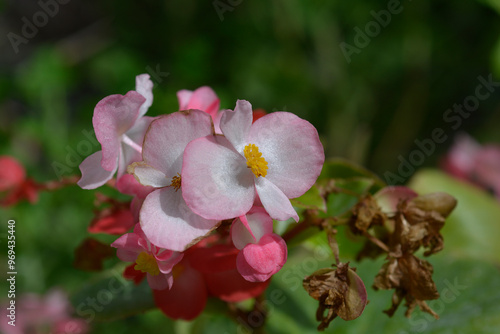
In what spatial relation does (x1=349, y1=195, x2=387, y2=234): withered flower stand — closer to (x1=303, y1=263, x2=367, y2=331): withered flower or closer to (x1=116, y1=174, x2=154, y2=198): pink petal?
(x1=303, y1=263, x2=367, y2=331): withered flower

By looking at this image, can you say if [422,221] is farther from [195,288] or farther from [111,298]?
[111,298]

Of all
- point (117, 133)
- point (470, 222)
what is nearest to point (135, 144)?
point (117, 133)

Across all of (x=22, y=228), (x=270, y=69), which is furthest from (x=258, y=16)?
(x=22, y=228)

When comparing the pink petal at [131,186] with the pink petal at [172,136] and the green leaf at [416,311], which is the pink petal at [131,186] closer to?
the pink petal at [172,136]

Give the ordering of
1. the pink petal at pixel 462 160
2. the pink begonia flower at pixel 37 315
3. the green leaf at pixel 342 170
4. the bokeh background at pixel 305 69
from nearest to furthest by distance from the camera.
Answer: the green leaf at pixel 342 170 < the pink begonia flower at pixel 37 315 < the pink petal at pixel 462 160 < the bokeh background at pixel 305 69

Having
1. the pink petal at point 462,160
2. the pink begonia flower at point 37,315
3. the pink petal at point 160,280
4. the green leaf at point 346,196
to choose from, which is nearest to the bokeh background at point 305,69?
the pink petal at point 462,160

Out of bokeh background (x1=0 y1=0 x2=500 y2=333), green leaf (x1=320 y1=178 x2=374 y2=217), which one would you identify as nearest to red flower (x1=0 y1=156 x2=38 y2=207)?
green leaf (x1=320 y1=178 x2=374 y2=217)
